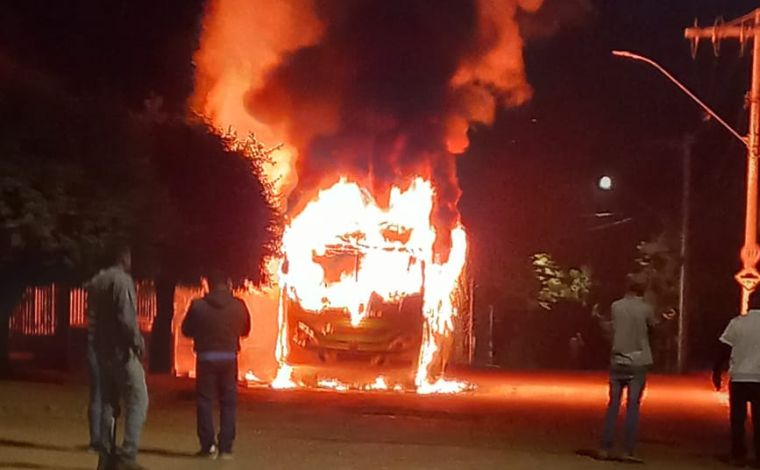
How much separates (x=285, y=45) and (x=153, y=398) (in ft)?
44.3

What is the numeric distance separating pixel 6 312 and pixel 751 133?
41.0ft

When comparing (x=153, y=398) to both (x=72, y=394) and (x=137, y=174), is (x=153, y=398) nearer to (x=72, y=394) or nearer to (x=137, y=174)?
(x=72, y=394)

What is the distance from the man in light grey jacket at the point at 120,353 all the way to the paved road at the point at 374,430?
79 cm

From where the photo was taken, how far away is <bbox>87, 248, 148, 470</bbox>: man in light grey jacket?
35.5 ft

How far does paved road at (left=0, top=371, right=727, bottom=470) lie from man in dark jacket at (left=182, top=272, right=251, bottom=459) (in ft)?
1.00

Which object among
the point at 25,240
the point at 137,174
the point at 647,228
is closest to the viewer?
the point at 25,240

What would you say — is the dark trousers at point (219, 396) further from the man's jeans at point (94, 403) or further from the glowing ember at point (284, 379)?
the glowing ember at point (284, 379)

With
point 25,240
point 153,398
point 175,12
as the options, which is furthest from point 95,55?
point 153,398

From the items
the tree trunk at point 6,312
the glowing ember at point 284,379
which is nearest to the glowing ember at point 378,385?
the glowing ember at point 284,379

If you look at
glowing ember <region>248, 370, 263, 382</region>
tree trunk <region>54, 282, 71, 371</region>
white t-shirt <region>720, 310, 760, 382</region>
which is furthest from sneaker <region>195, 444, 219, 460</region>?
tree trunk <region>54, 282, 71, 371</region>

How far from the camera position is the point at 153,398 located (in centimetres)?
1812

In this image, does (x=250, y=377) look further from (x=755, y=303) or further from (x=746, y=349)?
(x=746, y=349)

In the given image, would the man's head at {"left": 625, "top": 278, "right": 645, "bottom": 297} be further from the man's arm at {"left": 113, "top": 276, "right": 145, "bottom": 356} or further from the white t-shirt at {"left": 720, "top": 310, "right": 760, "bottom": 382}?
the man's arm at {"left": 113, "top": 276, "right": 145, "bottom": 356}

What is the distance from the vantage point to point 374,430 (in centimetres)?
1550
